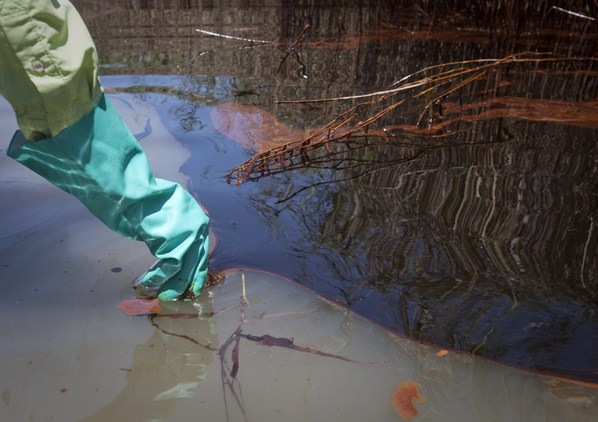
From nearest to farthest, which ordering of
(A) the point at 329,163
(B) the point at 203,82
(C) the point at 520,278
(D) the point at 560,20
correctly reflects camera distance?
(C) the point at 520,278, (A) the point at 329,163, (B) the point at 203,82, (D) the point at 560,20

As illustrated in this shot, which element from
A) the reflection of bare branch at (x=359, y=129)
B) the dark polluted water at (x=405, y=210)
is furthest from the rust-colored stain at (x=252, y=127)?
the reflection of bare branch at (x=359, y=129)

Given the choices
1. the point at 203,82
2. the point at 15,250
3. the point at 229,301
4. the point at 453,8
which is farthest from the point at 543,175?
the point at 453,8

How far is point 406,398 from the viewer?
52.1 inches

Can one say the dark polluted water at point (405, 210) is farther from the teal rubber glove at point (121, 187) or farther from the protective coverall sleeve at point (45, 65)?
the protective coverall sleeve at point (45, 65)

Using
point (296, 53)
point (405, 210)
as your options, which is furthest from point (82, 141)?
point (296, 53)

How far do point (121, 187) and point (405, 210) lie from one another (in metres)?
1.15

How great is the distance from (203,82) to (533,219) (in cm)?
246

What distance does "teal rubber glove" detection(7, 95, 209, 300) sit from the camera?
4.32 feet

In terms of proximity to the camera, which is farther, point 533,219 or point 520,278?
point 533,219

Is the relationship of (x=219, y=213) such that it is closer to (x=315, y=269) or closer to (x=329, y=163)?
(x=315, y=269)

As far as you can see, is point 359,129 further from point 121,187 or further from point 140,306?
point 121,187

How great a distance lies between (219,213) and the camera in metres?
2.19

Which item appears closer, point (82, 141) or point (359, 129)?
point (82, 141)

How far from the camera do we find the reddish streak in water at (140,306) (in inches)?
63.1
